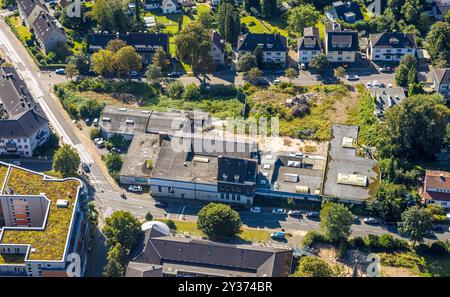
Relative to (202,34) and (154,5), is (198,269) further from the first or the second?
(154,5)

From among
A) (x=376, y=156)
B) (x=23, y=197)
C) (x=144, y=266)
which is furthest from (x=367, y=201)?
(x=23, y=197)

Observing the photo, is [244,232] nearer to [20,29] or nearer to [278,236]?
[278,236]

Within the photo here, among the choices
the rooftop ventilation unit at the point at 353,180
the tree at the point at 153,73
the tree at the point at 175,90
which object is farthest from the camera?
the tree at the point at 153,73

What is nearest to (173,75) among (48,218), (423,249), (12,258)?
(48,218)

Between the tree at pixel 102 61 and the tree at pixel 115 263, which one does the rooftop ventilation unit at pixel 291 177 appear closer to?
the tree at pixel 115 263

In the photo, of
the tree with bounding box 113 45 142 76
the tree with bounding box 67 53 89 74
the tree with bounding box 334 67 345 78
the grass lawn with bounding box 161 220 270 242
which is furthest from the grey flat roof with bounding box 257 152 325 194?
the tree with bounding box 67 53 89 74

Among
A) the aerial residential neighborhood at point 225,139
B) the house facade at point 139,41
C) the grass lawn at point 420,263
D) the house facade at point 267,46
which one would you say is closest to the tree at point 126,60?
the aerial residential neighborhood at point 225,139
